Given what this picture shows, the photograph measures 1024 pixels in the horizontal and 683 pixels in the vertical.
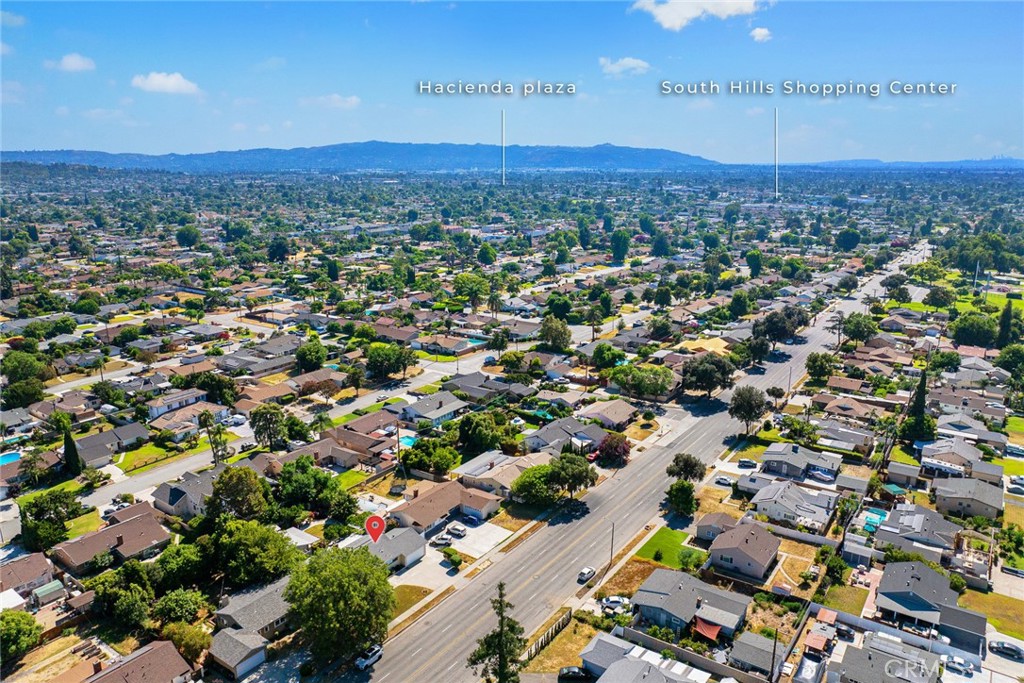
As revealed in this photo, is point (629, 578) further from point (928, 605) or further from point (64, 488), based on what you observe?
point (64, 488)

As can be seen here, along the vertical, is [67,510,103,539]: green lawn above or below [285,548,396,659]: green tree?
below

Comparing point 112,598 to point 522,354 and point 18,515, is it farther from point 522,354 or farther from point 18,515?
point 522,354

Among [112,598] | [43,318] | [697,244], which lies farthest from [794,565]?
[697,244]

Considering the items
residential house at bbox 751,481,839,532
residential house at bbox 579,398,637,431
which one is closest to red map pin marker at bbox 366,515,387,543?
residential house at bbox 751,481,839,532

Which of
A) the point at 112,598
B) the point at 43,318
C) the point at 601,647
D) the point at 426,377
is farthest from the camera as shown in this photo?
the point at 43,318

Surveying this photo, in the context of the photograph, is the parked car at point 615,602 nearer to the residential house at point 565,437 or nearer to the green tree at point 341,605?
the green tree at point 341,605

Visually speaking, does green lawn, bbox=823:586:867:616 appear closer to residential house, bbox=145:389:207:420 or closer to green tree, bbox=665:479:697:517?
green tree, bbox=665:479:697:517

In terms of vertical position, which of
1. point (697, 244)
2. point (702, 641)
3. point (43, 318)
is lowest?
point (702, 641)
